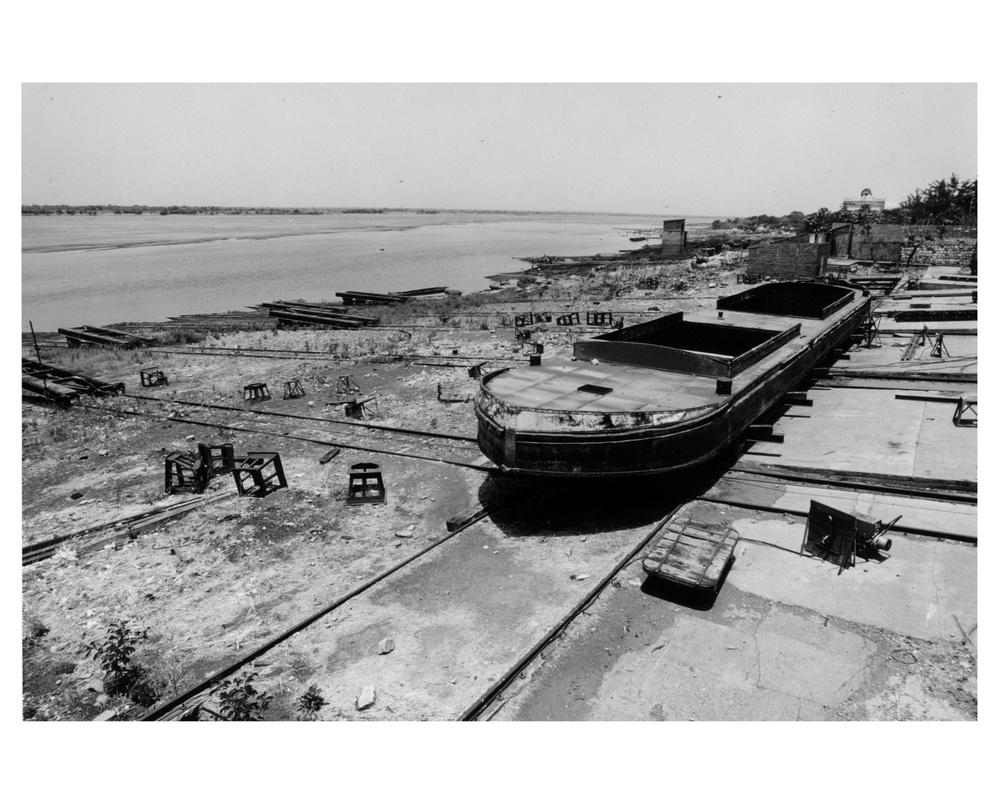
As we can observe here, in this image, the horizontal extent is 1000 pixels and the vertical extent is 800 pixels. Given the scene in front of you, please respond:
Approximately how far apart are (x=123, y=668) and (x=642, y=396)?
21.8 feet

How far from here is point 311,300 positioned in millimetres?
37906

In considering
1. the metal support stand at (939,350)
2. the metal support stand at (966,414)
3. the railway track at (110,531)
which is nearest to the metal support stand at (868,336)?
the metal support stand at (939,350)

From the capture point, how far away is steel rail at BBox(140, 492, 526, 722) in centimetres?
477

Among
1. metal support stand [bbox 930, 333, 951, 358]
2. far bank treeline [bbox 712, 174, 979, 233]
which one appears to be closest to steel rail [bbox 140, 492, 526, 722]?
metal support stand [bbox 930, 333, 951, 358]

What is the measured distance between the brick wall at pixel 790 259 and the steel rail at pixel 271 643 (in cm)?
2618

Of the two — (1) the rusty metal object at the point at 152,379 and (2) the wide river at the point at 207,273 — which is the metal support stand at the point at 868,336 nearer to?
(1) the rusty metal object at the point at 152,379

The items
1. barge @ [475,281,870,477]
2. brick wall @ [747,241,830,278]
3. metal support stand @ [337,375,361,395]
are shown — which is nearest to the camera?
barge @ [475,281,870,477]

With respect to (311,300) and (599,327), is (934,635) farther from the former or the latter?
(311,300)

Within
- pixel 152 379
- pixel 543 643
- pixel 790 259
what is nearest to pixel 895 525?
pixel 543 643

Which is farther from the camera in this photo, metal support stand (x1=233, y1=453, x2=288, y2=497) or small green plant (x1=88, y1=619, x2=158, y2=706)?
metal support stand (x1=233, y1=453, x2=288, y2=497)

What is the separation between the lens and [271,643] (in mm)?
5488

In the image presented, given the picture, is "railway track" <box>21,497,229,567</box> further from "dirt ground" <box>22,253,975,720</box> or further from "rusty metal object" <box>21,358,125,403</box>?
"rusty metal object" <box>21,358,125,403</box>

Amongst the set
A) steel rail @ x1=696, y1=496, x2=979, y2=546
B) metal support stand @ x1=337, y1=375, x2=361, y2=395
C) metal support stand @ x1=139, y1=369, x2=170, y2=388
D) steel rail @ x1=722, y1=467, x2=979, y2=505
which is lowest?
steel rail @ x1=696, y1=496, x2=979, y2=546

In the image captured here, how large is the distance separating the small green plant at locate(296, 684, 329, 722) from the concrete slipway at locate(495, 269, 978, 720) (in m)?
1.44
